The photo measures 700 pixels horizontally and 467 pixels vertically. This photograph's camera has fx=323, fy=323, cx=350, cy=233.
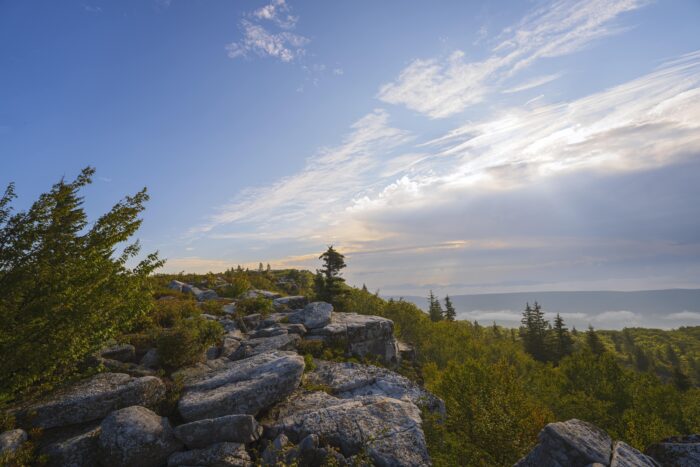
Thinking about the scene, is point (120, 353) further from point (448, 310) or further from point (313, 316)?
point (448, 310)

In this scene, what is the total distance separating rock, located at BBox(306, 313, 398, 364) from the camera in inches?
822

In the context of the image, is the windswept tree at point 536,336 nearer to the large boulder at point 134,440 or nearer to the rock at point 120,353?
the rock at point 120,353

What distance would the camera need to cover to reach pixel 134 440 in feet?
30.0

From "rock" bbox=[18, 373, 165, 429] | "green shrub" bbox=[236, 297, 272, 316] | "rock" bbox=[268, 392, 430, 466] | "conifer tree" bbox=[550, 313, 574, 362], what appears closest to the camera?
"rock" bbox=[268, 392, 430, 466]

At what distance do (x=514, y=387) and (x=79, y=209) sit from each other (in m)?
24.3

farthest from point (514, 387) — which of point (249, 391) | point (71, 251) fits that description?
point (71, 251)

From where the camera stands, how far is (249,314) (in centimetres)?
2414

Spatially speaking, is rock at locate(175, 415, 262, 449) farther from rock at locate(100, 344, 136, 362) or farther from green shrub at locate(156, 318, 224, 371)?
rock at locate(100, 344, 136, 362)

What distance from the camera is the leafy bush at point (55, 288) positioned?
9.31m

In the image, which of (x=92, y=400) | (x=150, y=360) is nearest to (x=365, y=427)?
(x=92, y=400)

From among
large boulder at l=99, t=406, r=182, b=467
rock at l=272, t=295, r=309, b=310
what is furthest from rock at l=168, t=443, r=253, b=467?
rock at l=272, t=295, r=309, b=310

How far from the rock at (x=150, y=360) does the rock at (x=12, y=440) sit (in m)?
4.57

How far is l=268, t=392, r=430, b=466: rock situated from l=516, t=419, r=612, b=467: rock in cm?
335

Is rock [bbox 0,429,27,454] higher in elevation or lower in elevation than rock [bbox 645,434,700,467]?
higher
